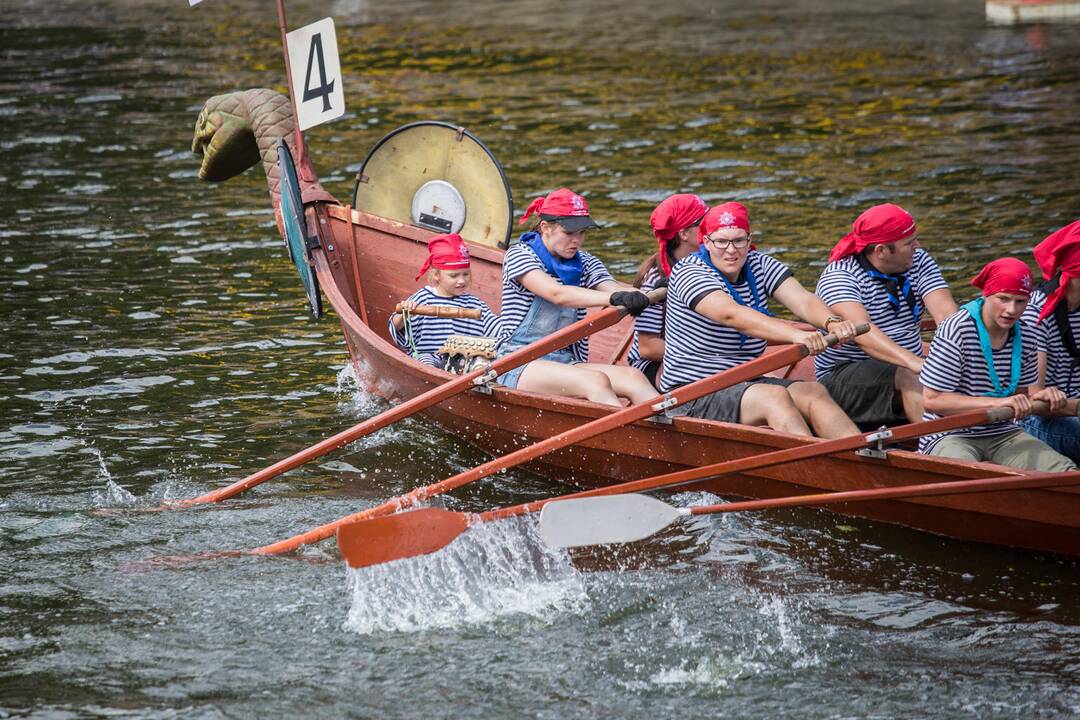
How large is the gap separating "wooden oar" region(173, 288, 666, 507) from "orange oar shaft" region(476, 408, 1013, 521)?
89 centimetres

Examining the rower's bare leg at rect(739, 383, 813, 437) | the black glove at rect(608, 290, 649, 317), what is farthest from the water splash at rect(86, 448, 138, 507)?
the rower's bare leg at rect(739, 383, 813, 437)

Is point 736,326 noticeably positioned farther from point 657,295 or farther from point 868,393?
point 868,393

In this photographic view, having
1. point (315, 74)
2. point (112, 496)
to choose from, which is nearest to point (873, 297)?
point (112, 496)

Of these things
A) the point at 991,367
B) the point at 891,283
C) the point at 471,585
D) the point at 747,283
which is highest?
the point at 747,283

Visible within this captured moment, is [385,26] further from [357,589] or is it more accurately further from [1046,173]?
[357,589]

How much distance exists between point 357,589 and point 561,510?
1.09 meters

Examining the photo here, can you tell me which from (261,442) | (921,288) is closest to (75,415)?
(261,442)

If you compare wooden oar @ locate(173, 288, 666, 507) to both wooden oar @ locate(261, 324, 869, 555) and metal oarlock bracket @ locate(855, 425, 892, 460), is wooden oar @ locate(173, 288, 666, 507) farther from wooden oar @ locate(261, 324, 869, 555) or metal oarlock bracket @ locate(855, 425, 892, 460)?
metal oarlock bracket @ locate(855, 425, 892, 460)

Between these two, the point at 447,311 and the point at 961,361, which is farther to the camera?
the point at 447,311

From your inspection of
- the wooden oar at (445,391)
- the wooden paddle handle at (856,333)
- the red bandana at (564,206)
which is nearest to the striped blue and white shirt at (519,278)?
the red bandana at (564,206)

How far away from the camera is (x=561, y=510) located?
6.34m

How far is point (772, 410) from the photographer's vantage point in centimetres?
707

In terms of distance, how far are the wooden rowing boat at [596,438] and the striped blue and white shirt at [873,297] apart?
0.88 m

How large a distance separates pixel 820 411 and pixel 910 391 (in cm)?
54
